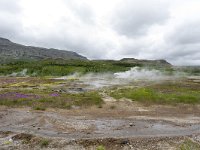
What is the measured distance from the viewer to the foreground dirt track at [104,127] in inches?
864

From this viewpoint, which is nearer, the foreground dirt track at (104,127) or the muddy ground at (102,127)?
the muddy ground at (102,127)

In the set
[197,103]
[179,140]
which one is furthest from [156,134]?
[197,103]

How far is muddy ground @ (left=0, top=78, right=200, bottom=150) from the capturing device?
2178 centimetres

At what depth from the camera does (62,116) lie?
32562mm

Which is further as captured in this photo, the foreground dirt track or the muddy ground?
the foreground dirt track

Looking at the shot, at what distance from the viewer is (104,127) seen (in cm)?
2727

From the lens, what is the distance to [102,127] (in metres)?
27.3

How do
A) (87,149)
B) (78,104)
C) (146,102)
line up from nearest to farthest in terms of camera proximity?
(87,149)
(78,104)
(146,102)

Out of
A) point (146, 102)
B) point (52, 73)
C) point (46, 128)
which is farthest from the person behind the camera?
point (52, 73)

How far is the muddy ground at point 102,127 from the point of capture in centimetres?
2178

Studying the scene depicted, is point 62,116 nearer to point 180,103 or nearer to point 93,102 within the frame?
point 93,102

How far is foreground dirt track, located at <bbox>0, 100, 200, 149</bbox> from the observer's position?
21953 millimetres

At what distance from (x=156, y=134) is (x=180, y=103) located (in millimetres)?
19437

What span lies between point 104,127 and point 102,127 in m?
0.22
